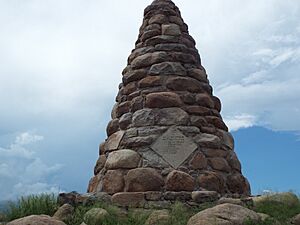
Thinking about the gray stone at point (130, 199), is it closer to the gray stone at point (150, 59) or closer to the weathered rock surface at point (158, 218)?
the weathered rock surface at point (158, 218)

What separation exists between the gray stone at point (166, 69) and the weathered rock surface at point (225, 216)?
3.19 meters

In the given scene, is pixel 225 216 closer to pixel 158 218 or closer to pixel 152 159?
pixel 158 218

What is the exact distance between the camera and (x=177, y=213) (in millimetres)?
6066

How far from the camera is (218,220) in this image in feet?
16.9

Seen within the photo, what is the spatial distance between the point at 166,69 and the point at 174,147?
160 centimetres

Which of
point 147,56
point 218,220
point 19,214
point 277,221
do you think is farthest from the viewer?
point 147,56

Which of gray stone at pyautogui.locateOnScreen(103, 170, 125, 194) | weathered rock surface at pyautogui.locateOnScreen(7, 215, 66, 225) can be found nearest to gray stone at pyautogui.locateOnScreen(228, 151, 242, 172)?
gray stone at pyautogui.locateOnScreen(103, 170, 125, 194)

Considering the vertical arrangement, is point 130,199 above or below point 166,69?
below

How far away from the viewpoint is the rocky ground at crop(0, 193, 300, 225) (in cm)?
522

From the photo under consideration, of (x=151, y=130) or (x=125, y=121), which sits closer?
(x=151, y=130)

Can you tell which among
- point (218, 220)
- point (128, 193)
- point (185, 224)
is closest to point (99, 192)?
point (128, 193)

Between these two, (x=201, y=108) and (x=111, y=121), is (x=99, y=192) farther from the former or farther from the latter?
(x=201, y=108)

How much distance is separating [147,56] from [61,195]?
322 cm

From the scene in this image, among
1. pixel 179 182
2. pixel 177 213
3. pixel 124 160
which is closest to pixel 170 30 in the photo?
pixel 124 160
